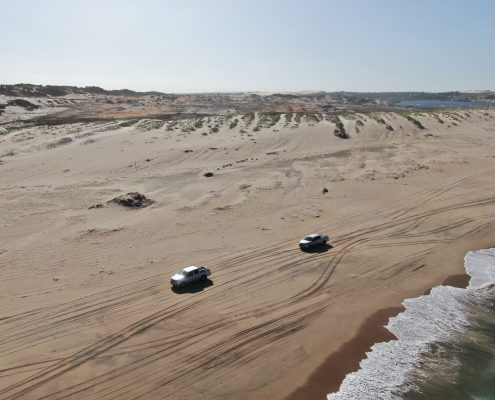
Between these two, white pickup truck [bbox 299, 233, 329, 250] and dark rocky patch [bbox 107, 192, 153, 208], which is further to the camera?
dark rocky patch [bbox 107, 192, 153, 208]

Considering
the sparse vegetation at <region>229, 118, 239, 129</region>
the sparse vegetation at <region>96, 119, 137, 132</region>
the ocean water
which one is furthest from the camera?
the sparse vegetation at <region>229, 118, 239, 129</region>

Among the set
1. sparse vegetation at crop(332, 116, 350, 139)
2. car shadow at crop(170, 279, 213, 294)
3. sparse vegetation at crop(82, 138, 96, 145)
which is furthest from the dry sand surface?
sparse vegetation at crop(332, 116, 350, 139)

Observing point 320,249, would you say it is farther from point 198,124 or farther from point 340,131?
point 198,124

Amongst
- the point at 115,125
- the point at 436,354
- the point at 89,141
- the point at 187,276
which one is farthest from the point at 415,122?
the point at 436,354

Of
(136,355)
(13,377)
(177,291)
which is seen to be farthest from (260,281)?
(13,377)

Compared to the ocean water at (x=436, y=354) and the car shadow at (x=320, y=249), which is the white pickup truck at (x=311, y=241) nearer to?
the car shadow at (x=320, y=249)

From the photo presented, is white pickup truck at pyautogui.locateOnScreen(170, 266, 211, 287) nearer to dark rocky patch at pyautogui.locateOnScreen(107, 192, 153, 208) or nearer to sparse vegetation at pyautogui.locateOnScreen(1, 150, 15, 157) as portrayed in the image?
dark rocky patch at pyautogui.locateOnScreen(107, 192, 153, 208)
